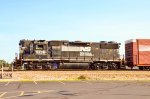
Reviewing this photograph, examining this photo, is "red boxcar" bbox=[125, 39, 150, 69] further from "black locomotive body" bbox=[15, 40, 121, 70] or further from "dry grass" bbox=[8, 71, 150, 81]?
"dry grass" bbox=[8, 71, 150, 81]

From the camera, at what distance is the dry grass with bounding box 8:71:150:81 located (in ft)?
114

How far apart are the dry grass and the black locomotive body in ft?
12.9

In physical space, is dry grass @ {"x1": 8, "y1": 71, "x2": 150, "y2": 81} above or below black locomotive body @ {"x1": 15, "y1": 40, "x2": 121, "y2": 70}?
below

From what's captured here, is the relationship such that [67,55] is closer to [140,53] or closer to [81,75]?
[81,75]

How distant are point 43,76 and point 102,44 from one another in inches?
441

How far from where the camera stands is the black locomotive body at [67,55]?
39781 millimetres

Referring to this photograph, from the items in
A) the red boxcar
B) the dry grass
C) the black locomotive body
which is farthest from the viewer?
the red boxcar

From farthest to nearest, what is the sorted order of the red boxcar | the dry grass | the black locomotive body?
the red boxcar, the black locomotive body, the dry grass

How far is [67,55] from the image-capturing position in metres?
41.0

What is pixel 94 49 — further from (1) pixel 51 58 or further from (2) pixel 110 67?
(1) pixel 51 58

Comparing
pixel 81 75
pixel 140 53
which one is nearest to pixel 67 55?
pixel 81 75

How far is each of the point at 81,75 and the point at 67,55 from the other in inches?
217

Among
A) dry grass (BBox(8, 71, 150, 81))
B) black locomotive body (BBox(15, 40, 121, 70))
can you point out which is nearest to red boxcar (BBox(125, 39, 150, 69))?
black locomotive body (BBox(15, 40, 121, 70))

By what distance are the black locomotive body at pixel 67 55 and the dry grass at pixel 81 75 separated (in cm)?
393
